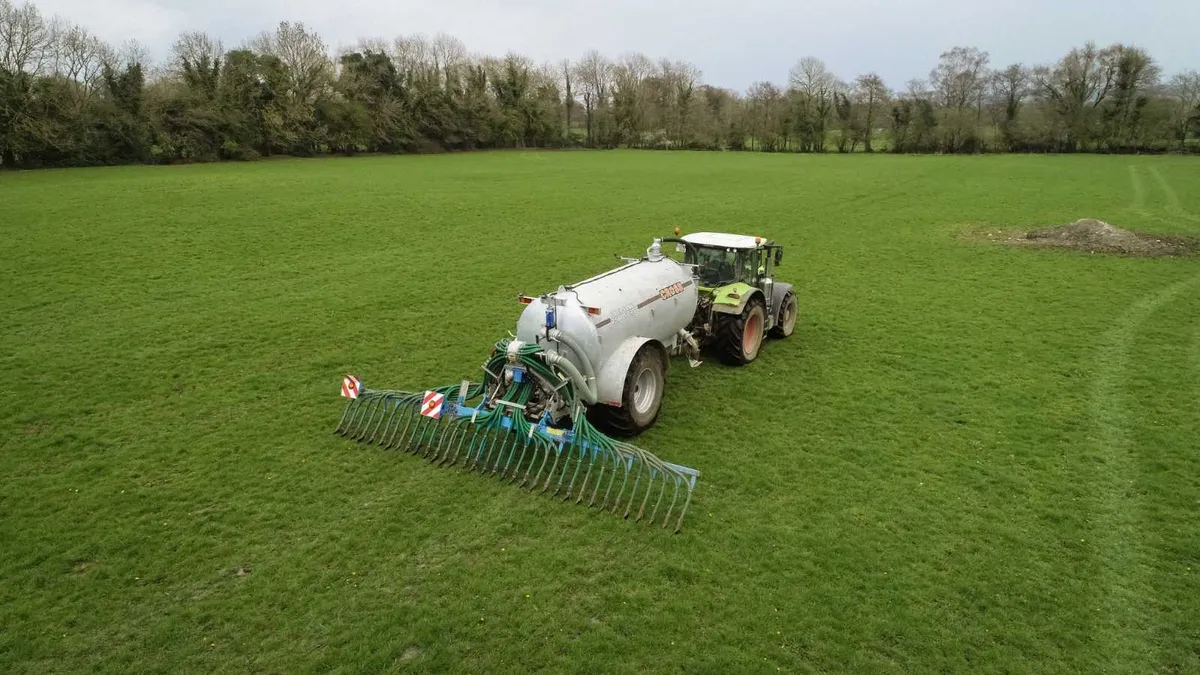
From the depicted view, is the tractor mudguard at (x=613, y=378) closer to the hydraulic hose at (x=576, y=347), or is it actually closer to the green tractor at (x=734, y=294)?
the hydraulic hose at (x=576, y=347)

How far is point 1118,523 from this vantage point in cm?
746

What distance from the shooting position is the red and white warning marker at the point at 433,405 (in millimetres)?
8477

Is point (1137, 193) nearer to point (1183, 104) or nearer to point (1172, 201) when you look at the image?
point (1172, 201)

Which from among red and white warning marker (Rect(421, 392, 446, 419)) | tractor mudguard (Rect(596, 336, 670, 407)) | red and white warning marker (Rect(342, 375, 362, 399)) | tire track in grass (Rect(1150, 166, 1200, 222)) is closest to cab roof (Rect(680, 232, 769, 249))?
tractor mudguard (Rect(596, 336, 670, 407))

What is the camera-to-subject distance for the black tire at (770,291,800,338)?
13102 mm

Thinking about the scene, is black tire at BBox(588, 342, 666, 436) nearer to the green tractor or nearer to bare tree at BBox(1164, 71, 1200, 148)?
the green tractor

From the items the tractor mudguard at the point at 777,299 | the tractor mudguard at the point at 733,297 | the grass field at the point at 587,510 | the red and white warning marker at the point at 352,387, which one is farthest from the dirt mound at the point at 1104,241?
the red and white warning marker at the point at 352,387

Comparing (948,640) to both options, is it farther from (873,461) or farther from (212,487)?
(212,487)

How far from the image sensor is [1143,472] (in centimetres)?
847

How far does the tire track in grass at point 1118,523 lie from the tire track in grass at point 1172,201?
68.3 feet

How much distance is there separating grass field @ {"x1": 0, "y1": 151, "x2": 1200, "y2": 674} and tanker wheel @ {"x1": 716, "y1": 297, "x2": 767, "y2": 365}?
0.44 metres

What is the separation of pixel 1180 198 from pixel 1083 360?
28.6m

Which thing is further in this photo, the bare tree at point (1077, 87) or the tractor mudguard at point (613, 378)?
the bare tree at point (1077, 87)

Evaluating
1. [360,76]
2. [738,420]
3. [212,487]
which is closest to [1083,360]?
[738,420]
